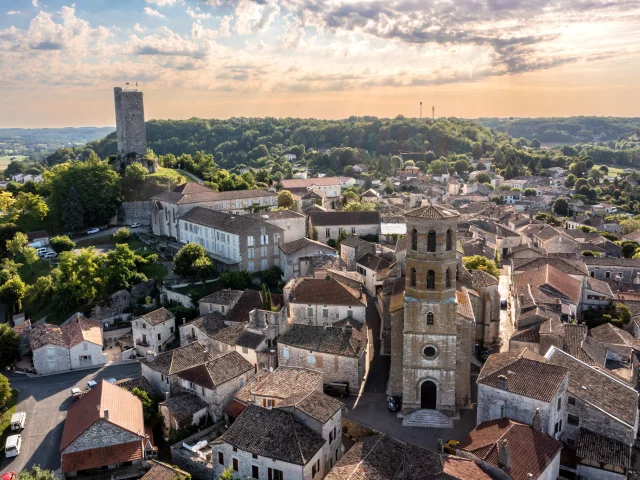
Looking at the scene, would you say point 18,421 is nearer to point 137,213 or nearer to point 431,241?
point 431,241

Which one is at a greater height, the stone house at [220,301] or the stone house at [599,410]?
the stone house at [220,301]

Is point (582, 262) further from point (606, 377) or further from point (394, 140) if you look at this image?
point (394, 140)

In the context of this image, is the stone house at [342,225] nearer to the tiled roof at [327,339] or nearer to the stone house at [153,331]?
the stone house at [153,331]

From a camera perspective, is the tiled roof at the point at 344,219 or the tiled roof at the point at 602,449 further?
the tiled roof at the point at 344,219

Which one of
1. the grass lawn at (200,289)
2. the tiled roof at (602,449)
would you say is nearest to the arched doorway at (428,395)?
the tiled roof at (602,449)

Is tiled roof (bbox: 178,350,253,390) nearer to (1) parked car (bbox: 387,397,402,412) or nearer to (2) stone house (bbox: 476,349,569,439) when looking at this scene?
(1) parked car (bbox: 387,397,402,412)
